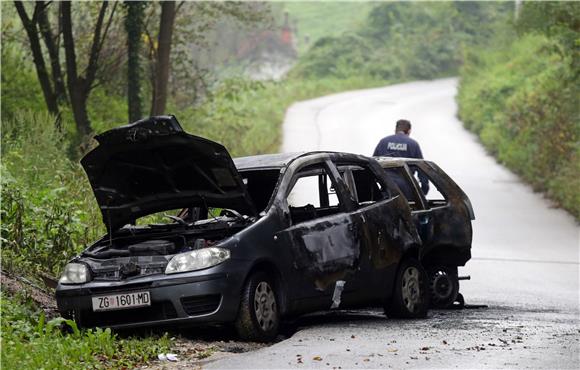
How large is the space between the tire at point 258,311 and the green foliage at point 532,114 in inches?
637

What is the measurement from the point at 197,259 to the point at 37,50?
16.2 m

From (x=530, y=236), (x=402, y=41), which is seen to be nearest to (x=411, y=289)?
(x=530, y=236)

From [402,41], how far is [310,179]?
54708 mm

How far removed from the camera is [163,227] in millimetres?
10984

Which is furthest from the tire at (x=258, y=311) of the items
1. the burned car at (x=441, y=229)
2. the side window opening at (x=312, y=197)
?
the burned car at (x=441, y=229)

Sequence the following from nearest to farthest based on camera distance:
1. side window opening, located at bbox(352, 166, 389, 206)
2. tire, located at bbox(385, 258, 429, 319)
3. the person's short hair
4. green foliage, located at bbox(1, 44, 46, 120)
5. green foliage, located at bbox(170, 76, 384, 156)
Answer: tire, located at bbox(385, 258, 429, 319), side window opening, located at bbox(352, 166, 389, 206), the person's short hair, green foliage, located at bbox(1, 44, 46, 120), green foliage, located at bbox(170, 76, 384, 156)

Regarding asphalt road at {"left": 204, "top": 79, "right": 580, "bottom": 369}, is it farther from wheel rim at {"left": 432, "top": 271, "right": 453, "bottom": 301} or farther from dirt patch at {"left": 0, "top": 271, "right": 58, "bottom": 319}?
dirt patch at {"left": 0, "top": 271, "right": 58, "bottom": 319}

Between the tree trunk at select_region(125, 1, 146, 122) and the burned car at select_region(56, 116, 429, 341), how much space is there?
12.6 m

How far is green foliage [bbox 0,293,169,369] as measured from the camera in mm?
8617

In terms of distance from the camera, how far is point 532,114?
32.7 metres

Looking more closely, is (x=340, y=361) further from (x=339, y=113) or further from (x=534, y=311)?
(x=339, y=113)

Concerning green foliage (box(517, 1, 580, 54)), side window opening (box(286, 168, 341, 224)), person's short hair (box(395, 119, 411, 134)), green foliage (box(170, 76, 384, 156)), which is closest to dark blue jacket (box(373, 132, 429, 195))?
person's short hair (box(395, 119, 411, 134))

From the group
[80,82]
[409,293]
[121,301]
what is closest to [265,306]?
[121,301]

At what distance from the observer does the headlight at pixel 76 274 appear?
10.2 meters
